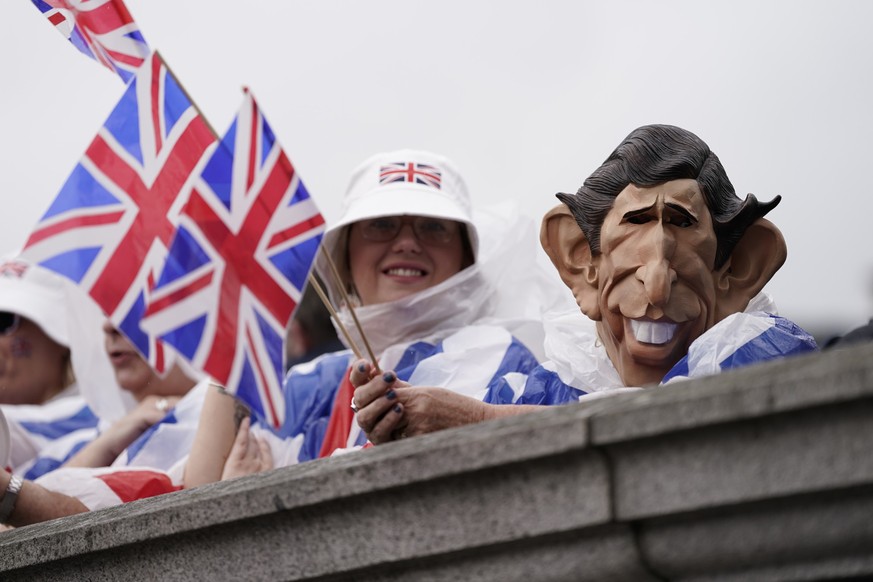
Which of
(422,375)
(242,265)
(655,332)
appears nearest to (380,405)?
(242,265)

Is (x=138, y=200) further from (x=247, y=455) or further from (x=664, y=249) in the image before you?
(x=247, y=455)

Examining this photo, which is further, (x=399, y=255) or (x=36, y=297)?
(x=36, y=297)

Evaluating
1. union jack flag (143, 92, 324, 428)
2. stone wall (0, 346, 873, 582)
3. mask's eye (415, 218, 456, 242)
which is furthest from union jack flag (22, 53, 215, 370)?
mask's eye (415, 218, 456, 242)

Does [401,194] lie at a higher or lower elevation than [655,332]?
higher

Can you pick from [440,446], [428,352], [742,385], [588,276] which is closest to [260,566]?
[440,446]

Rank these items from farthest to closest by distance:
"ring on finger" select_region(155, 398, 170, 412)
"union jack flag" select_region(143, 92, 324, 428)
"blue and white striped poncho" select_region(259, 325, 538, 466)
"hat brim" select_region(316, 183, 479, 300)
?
"ring on finger" select_region(155, 398, 170, 412) < "hat brim" select_region(316, 183, 479, 300) < "blue and white striped poncho" select_region(259, 325, 538, 466) < "union jack flag" select_region(143, 92, 324, 428)

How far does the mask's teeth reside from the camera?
379cm

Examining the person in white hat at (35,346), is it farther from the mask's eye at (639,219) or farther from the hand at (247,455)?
the mask's eye at (639,219)

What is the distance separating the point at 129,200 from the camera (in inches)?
143

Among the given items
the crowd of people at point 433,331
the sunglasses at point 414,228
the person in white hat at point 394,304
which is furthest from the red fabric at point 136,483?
the sunglasses at point 414,228

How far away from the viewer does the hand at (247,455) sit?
5.05 m

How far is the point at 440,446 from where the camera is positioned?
8.36ft

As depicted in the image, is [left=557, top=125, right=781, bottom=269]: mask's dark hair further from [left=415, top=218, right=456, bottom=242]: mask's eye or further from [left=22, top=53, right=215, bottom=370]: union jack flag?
[left=415, top=218, right=456, bottom=242]: mask's eye

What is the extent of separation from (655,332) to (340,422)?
156 cm
